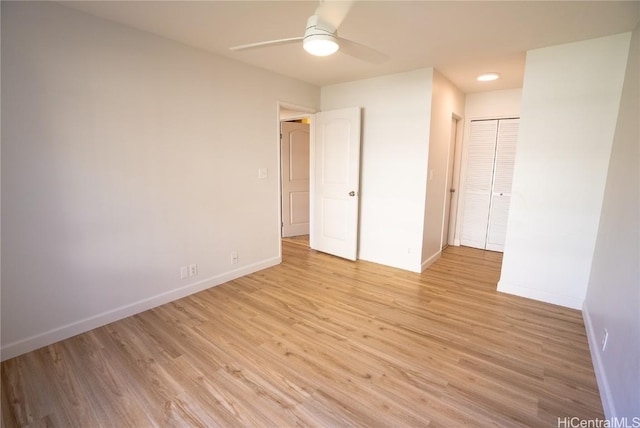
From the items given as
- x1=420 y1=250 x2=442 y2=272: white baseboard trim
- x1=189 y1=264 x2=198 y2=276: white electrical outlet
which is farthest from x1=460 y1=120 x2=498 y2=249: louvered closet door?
x1=189 y1=264 x2=198 y2=276: white electrical outlet

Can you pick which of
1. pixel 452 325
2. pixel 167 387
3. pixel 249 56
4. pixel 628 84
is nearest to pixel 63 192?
pixel 167 387

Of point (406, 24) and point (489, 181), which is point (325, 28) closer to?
point (406, 24)

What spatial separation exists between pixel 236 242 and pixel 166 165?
114 cm

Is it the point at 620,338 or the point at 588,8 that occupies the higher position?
the point at 588,8

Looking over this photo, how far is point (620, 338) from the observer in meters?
1.64

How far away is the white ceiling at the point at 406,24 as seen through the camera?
2.05 m

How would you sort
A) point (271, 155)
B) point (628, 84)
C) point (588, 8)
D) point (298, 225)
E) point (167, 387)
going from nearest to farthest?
point (167, 387) → point (588, 8) → point (628, 84) → point (271, 155) → point (298, 225)

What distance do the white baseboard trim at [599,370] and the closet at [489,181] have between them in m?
2.24

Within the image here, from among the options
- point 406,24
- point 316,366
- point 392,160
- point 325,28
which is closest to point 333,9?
point 325,28

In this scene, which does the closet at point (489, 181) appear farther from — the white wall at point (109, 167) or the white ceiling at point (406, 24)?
the white wall at point (109, 167)

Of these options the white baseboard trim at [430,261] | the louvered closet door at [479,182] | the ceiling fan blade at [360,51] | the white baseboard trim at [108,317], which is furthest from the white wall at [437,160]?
the white baseboard trim at [108,317]

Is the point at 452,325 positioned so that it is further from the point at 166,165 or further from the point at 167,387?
the point at 166,165

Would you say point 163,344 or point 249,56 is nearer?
point 163,344

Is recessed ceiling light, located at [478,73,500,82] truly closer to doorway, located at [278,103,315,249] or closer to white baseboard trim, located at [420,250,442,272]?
white baseboard trim, located at [420,250,442,272]
